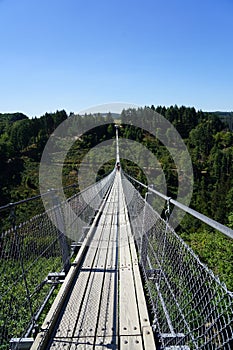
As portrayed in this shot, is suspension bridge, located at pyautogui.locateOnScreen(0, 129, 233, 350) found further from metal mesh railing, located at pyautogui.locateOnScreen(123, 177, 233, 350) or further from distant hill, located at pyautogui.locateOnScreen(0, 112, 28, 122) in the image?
distant hill, located at pyautogui.locateOnScreen(0, 112, 28, 122)

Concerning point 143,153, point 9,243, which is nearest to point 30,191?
point 143,153

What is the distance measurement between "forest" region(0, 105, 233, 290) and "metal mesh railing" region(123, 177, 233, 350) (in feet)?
100

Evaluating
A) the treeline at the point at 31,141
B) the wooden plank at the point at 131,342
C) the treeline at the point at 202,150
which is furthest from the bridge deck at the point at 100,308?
the treeline at the point at 31,141

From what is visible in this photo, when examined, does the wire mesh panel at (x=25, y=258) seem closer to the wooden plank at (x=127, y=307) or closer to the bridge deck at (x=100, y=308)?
the bridge deck at (x=100, y=308)

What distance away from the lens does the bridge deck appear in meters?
1.64

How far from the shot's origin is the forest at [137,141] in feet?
147

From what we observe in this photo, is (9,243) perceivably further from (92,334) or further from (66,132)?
(66,132)

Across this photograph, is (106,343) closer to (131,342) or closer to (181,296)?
(131,342)

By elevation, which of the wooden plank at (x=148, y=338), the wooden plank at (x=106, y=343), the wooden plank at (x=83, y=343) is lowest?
Answer: the wooden plank at (x=106, y=343)

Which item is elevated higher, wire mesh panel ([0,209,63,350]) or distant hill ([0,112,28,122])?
distant hill ([0,112,28,122])

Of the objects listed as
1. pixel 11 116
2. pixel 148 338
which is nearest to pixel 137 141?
pixel 11 116

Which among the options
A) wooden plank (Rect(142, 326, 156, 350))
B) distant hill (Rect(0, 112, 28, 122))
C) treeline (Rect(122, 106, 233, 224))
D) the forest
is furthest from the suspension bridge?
distant hill (Rect(0, 112, 28, 122))

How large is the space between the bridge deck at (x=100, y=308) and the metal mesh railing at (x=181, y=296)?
11 centimetres

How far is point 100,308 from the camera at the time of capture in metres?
2.00
